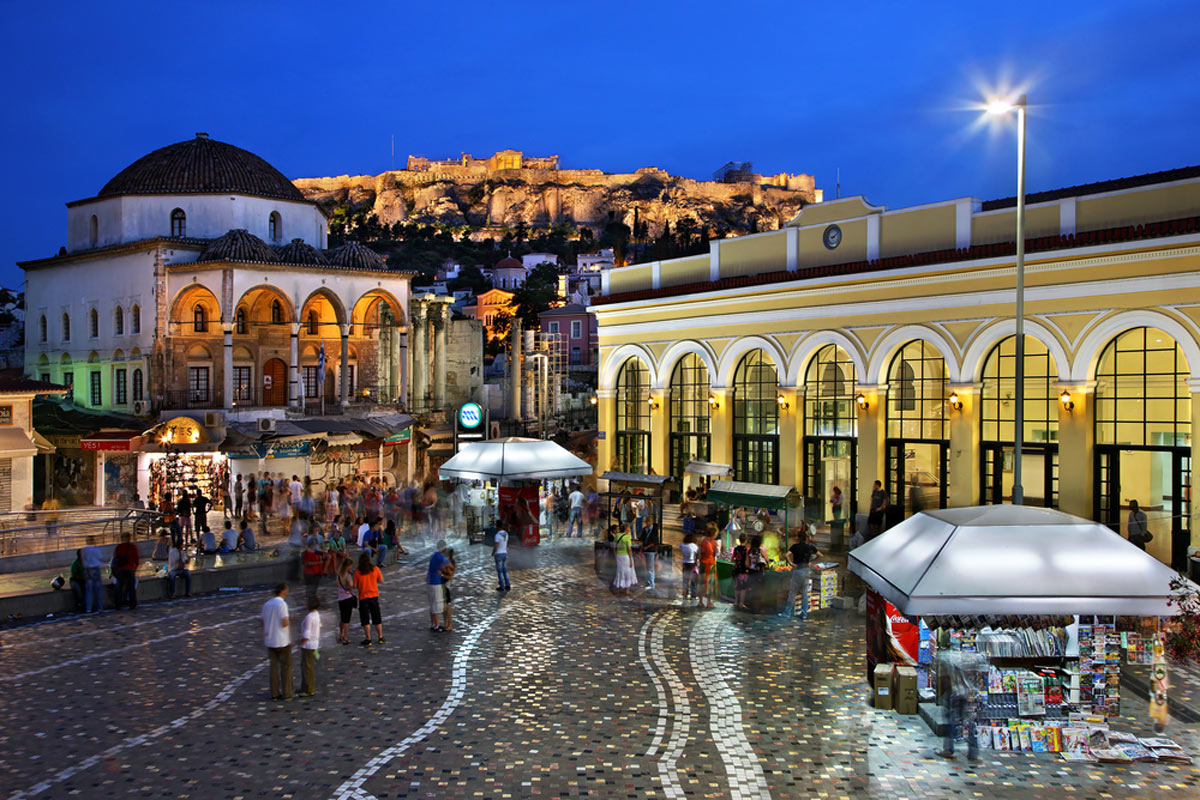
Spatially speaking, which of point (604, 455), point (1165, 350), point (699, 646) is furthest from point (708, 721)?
point (604, 455)

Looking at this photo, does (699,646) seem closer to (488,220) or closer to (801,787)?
(801,787)

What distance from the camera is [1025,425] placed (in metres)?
21.4

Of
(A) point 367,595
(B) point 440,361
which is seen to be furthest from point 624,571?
(B) point 440,361

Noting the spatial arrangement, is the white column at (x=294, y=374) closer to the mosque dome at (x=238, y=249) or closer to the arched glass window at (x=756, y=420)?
the mosque dome at (x=238, y=249)

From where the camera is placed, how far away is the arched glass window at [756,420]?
87.7 feet

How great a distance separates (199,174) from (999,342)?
32252 mm

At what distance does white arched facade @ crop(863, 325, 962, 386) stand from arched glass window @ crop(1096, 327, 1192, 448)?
3090 millimetres

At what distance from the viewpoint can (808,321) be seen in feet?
83.6

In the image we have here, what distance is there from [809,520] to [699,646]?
11.1 meters

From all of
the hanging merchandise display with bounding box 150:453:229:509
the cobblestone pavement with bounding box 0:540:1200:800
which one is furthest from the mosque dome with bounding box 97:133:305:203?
the cobblestone pavement with bounding box 0:540:1200:800

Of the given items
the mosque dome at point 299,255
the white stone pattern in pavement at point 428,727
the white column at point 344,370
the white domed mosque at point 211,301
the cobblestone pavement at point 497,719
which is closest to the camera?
the white stone pattern in pavement at point 428,727

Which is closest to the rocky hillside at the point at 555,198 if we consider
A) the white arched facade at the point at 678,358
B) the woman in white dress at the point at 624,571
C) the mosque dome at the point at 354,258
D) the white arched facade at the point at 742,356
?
the mosque dome at the point at 354,258

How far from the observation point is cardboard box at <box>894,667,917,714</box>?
35.9 ft

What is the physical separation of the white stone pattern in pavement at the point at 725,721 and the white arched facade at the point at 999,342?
32.7 feet
